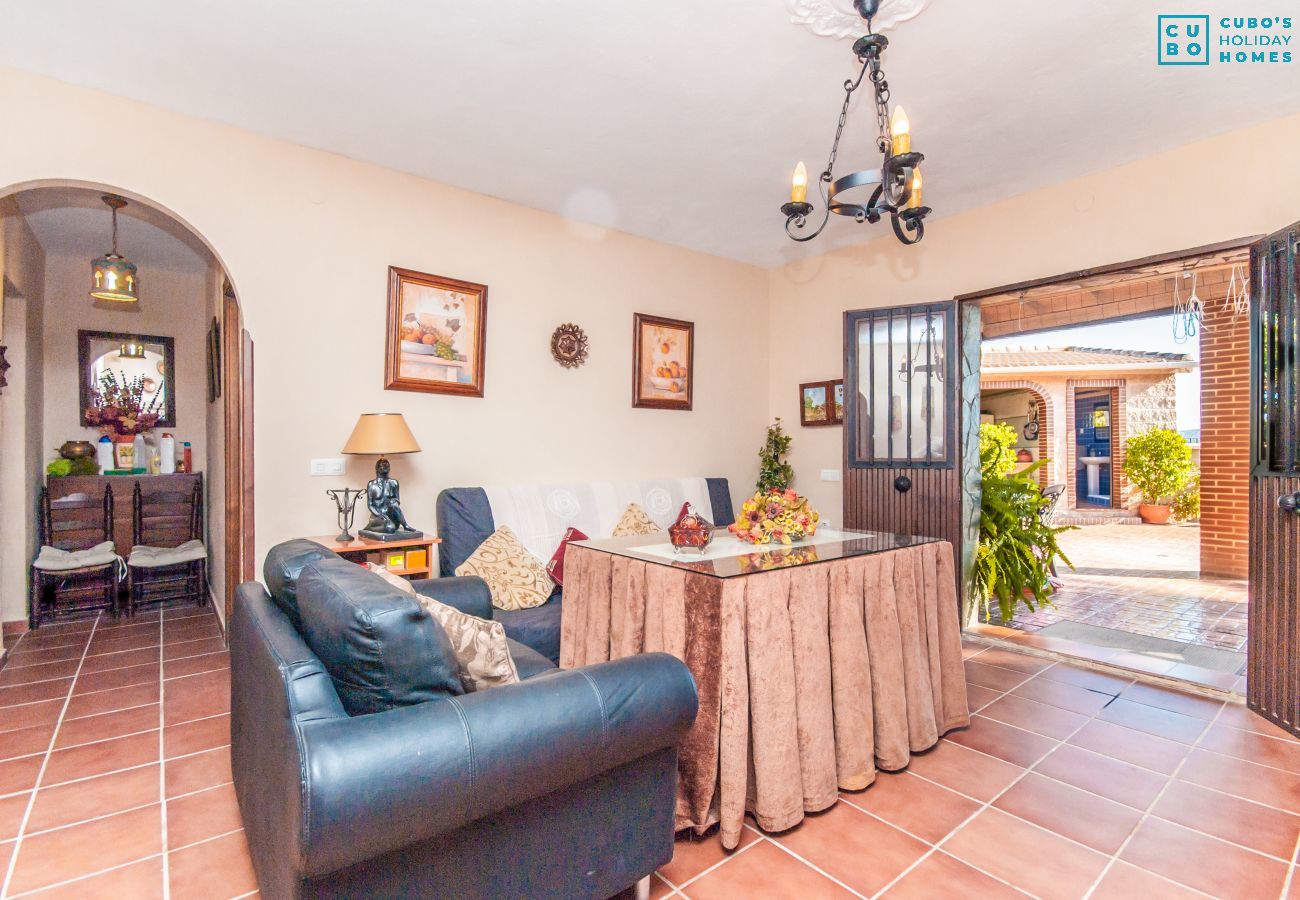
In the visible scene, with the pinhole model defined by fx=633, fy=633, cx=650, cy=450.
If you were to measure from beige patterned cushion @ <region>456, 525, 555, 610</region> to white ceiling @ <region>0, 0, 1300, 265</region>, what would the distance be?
2.19 meters

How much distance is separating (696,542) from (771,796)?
893 millimetres

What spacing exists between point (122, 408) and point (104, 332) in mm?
693

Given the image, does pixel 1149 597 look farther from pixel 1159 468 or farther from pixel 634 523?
pixel 1159 468

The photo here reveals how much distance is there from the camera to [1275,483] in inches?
110

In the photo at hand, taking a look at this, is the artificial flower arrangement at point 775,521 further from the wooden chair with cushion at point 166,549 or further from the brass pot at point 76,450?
the brass pot at point 76,450

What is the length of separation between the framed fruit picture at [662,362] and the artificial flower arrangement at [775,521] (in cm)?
217

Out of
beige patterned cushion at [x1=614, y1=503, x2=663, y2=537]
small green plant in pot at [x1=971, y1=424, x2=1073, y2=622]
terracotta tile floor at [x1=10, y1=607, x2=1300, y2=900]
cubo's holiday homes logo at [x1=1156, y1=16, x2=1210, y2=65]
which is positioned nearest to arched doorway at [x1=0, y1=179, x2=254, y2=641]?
terracotta tile floor at [x1=10, y1=607, x2=1300, y2=900]

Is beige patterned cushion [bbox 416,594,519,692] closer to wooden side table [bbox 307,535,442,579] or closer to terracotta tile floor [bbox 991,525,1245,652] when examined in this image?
wooden side table [bbox 307,535,442,579]

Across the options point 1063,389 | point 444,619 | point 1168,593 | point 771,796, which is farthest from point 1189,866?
point 1063,389

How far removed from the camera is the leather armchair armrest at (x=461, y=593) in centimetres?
259

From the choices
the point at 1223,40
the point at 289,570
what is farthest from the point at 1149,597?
the point at 289,570

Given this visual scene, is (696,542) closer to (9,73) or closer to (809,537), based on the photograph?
(809,537)

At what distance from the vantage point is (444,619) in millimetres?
1647

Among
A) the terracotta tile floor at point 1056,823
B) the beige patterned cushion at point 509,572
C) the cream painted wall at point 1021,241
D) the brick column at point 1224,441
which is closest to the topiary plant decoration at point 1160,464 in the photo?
the brick column at point 1224,441
